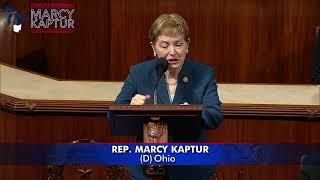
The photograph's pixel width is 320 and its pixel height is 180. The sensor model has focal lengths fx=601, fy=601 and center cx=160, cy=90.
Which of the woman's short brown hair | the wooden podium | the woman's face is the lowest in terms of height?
the wooden podium

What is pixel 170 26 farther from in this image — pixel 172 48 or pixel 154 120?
pixel 154 120

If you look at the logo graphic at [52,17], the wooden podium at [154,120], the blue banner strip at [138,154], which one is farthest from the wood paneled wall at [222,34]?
the wooden podium at [154,120]

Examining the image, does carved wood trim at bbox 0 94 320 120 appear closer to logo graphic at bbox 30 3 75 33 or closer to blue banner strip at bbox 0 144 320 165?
blue banner strip at bbox 0 144 320 165

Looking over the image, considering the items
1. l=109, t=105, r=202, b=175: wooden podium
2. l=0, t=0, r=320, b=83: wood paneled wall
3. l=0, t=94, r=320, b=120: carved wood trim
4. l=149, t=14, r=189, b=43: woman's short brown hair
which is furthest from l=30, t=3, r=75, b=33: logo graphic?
l=109, t=105, r=202, b=175: wooden podium

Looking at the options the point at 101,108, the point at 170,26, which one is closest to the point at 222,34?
the point at 101,108

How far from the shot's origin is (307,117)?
3.67 metres

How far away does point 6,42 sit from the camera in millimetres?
6152

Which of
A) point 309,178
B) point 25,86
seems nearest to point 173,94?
point 309,178

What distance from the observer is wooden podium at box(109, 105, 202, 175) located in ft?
6.20

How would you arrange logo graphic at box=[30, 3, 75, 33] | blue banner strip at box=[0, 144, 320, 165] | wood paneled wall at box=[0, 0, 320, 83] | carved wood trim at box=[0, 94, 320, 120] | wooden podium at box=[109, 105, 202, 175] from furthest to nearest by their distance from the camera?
logo graphic at box=[30, 3, 75, 33] < wood paneled wall at box=[0, 0, 320, 83] < carved wood trim at box=[0, 94, 320, 120] < blue banner strip at box=[0, 144, 320, 165] < wooden podium at box=[109, 105, 202, 175]

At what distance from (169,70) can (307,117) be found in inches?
66.7

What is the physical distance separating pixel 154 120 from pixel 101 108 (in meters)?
1.80

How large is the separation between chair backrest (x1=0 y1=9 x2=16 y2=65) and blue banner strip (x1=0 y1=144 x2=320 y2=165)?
2592 mm

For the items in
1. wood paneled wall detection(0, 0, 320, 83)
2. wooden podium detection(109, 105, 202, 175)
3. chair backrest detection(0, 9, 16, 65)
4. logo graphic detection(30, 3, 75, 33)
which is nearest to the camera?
wooden podium detection(109, 105, 202, 175)
